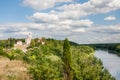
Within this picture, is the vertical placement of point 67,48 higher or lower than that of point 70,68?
higher

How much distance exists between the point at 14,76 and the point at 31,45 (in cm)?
13421

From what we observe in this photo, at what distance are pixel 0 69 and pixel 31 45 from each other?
128146mm

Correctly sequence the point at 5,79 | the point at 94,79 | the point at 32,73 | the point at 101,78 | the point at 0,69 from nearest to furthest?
the point at 5,79, the point at 32,73, the point at 0,69, the point at 94,79, the point at 101,78

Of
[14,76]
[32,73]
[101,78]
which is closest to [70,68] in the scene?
[32,73]

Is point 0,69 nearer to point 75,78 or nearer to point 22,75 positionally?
point 22,75

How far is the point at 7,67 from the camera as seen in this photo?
4975 cm

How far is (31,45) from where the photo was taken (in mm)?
175125

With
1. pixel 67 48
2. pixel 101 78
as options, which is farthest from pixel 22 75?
pixel 101 78

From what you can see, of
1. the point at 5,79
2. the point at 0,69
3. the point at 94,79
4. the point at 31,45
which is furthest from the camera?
the point at 31,45

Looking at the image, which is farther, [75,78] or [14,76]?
[75,78]

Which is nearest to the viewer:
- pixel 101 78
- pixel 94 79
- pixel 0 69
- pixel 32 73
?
pixel 32 73

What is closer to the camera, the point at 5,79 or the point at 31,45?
the point at 5,79

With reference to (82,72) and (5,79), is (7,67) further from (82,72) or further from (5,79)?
(82,72)

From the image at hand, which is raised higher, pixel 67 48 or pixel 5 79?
pixel 67 48
